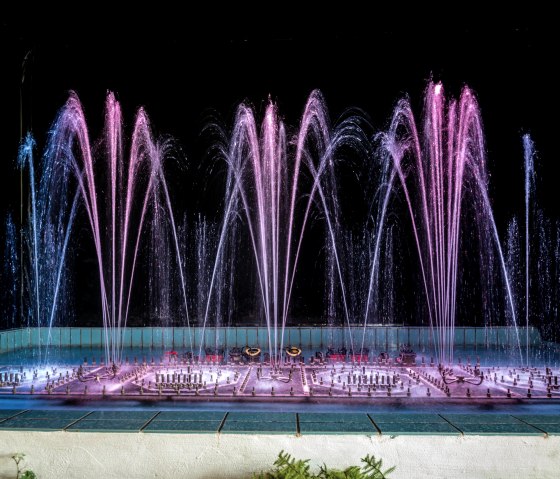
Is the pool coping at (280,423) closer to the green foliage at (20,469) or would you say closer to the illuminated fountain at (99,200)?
the green foliage at (20,469)

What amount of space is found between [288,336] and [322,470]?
1073cm

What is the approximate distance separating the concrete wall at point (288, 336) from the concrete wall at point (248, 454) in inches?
409

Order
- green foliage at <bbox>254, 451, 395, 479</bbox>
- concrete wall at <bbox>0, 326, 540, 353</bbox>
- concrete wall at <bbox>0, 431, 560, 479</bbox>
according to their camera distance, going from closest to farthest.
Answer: green foliage at <bbox>254, 451, 395, 479</bbox> → concrete wall at <bbox>0, 431, 560, 479</bbox> → concrete wall at <bbox>0, 326, 540, 353</bbox>

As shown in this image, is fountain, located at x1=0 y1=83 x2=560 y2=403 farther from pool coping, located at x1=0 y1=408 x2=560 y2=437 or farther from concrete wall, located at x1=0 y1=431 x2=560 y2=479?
concrete wall, located at x1=0 y1=431 x2=560 y2=479

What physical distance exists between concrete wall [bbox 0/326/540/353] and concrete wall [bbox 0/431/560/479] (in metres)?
10.4

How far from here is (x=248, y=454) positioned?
3.91 m

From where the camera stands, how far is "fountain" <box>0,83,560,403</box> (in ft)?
47.2

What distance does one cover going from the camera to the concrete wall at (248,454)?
3.86m

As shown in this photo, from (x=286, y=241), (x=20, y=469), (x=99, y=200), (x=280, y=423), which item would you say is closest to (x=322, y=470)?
(x=280, y=423)

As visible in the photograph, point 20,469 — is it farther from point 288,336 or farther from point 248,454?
point 288,336

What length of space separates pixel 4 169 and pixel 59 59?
3.46 meters

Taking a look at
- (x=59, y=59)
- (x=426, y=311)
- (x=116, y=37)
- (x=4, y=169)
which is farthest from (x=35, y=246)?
(x=426, y=311)

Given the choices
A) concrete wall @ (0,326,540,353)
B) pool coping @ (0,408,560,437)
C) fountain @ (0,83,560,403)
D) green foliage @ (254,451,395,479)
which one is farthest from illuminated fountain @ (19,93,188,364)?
green foliage @ (254,451,395,479)

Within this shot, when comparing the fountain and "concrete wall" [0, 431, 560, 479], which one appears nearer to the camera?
"concrete wall" [0, 431, 560, 479]
